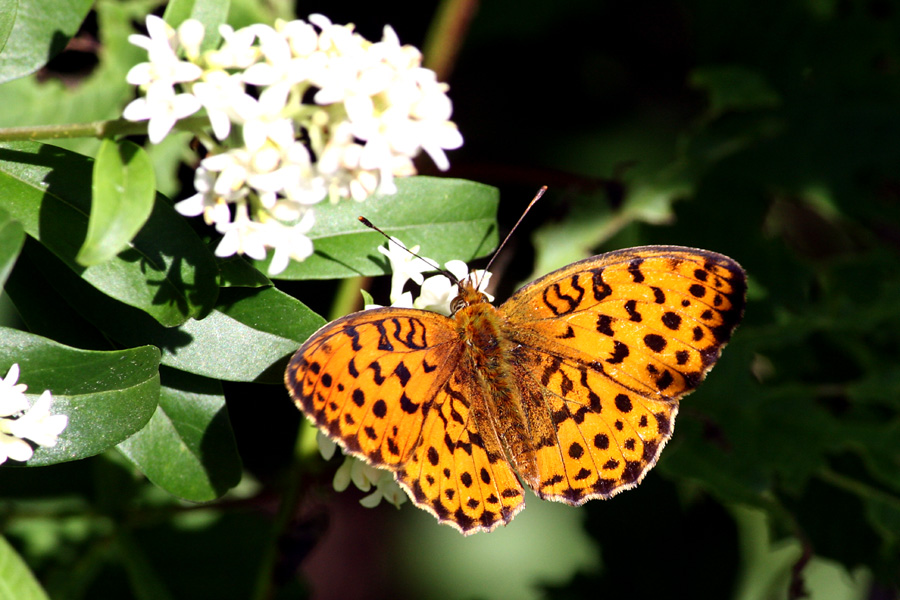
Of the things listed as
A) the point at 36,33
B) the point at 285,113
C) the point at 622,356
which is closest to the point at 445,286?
the point at 622,356

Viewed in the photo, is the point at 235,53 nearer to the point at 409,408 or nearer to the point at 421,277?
the point at 421,277

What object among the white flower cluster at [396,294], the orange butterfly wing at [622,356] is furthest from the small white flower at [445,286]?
the orange butterfly wing at [622,356]

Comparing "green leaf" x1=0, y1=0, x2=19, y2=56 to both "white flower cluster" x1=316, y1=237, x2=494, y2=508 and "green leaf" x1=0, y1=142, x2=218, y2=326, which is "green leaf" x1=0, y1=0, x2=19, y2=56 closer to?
"green leaf" x1=0, y1=142, x2=218, y2=326

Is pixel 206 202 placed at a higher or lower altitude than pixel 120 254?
higher

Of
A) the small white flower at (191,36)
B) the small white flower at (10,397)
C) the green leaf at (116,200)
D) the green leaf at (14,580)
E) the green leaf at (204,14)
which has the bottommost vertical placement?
the green leaf at (14,580)

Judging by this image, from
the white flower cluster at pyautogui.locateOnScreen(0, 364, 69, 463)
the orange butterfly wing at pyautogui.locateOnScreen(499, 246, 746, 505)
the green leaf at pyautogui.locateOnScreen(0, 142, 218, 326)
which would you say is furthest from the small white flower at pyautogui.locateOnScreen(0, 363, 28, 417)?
the orange butterfly wing at pyautogui.locateOnScreen(499, 246, 746, 505)

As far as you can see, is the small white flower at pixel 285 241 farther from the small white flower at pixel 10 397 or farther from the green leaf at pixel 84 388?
the small white flower at pixel 10 397

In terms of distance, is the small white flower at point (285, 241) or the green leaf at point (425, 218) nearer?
the small white flower at point (285, 241)
